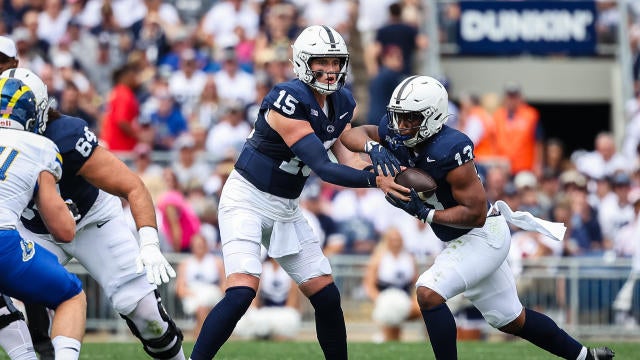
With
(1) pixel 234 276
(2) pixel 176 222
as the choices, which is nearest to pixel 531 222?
(1) pixel 234 276

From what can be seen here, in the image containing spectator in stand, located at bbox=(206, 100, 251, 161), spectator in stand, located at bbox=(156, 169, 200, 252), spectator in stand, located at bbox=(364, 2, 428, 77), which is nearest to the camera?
spectator in stand, located at bbox=(156, 169, 200, 252)

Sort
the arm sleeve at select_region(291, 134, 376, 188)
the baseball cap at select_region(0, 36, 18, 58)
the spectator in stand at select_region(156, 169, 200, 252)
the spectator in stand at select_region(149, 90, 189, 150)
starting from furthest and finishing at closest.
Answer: the spectator in stand at select_region(149, 90, 189, 150) → the spectator in stand at select_region(156, 169, 200, 252) → the baseball cap at select_region(0, 36, 18, 58) → the arm sleeve at select_region(291, 134, 376, 188)

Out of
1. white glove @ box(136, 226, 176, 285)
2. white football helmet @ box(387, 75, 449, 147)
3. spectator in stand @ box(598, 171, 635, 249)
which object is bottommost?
spectator in stand @ box(598, 171, 635, 249)

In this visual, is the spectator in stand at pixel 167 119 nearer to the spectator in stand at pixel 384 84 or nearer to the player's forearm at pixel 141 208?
the spectator in stand at pixel 384 84

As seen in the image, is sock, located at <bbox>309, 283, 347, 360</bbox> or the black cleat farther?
the black cleat

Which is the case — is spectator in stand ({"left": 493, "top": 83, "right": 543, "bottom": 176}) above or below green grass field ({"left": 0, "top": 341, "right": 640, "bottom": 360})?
above

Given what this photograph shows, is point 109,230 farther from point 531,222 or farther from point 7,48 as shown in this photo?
point 531,222

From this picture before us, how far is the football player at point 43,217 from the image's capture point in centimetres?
616

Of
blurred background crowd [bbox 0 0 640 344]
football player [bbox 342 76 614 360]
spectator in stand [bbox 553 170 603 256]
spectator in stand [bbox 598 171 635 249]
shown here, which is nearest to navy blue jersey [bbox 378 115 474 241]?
football player [bbox 342 76 614 360]

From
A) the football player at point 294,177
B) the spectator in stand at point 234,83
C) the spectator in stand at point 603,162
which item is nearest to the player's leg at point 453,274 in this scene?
the football player at point 294,177

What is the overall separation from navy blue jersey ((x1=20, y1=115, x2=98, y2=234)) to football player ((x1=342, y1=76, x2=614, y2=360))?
4.84 feet

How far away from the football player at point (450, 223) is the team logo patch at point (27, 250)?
6.17 feet

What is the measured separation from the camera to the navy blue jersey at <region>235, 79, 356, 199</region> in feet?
23.4

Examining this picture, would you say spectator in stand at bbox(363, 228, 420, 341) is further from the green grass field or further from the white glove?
the white glove
